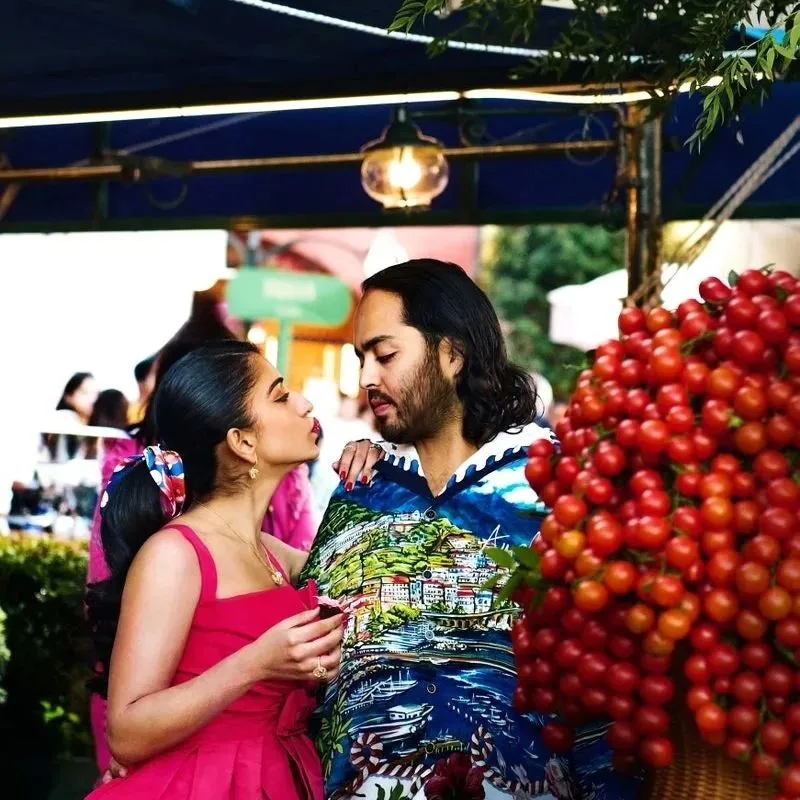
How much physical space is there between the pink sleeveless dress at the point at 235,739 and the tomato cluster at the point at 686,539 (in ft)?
2.96

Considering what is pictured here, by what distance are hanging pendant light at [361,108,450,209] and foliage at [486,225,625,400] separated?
11.2m

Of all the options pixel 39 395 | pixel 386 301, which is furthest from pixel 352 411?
pixel 386 301

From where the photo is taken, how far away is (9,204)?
611cm

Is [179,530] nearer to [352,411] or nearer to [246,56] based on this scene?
[246,56]

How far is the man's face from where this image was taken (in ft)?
7.48

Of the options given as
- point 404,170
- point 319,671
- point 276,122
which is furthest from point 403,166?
point 319,671

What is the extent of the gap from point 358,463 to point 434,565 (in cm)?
30

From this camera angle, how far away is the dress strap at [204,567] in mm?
2096

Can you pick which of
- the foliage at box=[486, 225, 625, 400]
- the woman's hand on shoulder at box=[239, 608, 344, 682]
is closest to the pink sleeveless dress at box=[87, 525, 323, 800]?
the woman's hand on shoulder at box=[239, 608, 344, 682]

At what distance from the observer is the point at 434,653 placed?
206 centimetres

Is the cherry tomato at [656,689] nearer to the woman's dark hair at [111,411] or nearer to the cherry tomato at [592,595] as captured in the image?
the cherry tomato at [592,595]

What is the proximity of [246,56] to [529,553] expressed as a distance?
2.25 m

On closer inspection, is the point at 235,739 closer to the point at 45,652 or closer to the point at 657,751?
the point at 657,751

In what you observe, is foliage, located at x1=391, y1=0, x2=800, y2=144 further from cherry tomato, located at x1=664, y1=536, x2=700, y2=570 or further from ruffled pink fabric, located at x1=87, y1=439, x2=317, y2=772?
ruffled pink fabric, located at x1=87, y1=439, x2=317, y2=772
